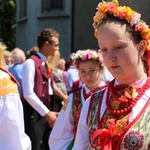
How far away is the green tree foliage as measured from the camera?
29891 mm

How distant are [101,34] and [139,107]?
0.40 meters

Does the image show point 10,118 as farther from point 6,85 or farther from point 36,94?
point 36,94

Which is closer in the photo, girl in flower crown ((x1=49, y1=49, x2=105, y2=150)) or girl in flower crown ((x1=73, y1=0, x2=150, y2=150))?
girl in flower crown ((x1=73, y1=0, x2=150, y2=150))

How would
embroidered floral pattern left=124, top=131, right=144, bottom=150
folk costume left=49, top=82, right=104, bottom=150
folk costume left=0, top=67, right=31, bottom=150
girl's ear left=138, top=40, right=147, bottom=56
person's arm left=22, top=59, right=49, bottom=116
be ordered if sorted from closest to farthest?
embroidered floral pattern left=124, top=131, right=144, bottom=150 < girl's ear left=138, top=40, right=147, bottom=56 < folk costume left=0, top=67, right=31, bottom=150 < folk costume left=49, top=82, right=104, bottom=150 < person's arm left=22, top=59, right=49, bottom=116

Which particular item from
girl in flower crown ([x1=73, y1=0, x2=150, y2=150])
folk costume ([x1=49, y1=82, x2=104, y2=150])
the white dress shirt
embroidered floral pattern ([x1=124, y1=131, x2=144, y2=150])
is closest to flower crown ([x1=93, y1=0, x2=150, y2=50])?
girl in flower crown ([x1=73, y1=0, x2=150, y2=150])

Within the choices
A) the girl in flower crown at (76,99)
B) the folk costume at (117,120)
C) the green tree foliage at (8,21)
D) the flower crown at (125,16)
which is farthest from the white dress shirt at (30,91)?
the green tree foliage at (8,21)

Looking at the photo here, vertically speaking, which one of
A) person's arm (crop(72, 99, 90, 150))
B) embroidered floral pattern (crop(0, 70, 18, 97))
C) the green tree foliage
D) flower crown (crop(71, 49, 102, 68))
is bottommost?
the green tree foliage

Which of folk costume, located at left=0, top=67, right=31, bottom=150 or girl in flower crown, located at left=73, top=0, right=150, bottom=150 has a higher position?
girl in flower crown, located at left=73, top=0, right=150, bottom=150

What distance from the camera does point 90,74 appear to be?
4.88 meters

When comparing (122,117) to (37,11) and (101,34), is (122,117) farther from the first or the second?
(37,11)

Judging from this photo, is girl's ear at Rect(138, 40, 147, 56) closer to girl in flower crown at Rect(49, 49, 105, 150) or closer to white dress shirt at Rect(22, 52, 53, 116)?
girl in flower crown at Rect(49, 49, 105, 150)

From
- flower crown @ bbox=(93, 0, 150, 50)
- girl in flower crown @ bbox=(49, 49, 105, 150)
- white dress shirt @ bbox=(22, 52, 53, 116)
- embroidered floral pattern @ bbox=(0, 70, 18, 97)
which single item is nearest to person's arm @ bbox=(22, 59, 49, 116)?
white dress shirt @ bbox=(22, 52, 53, 116)

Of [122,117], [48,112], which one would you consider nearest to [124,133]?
[122,117]

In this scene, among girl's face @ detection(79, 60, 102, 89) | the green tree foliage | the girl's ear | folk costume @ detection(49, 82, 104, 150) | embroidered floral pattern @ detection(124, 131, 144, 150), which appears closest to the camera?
embroidered floral pattern @ detection(124, 131, 144, 150)
